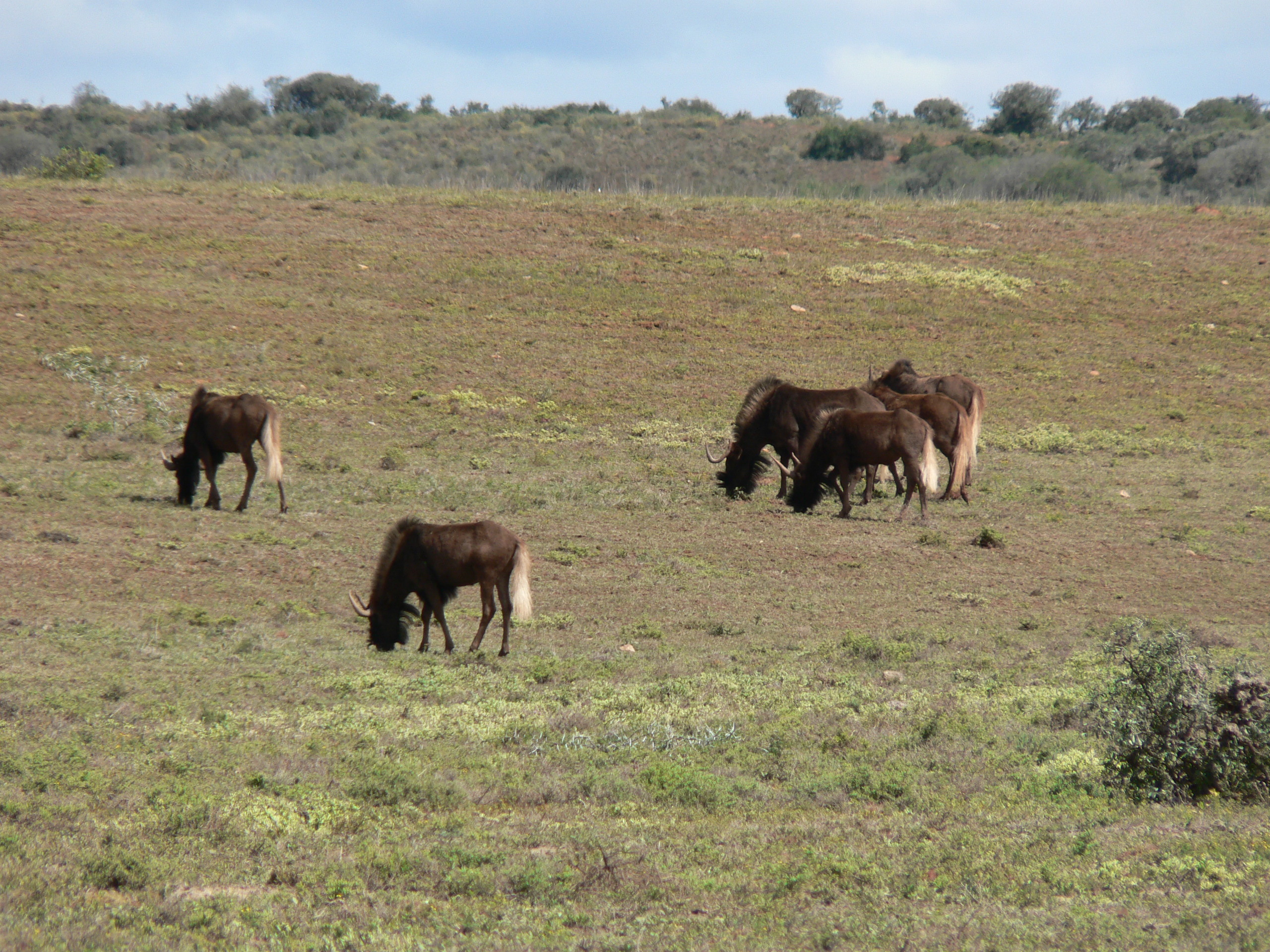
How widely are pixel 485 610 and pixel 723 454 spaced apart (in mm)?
11548

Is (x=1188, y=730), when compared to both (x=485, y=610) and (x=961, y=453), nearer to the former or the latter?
(x=485, y=610)

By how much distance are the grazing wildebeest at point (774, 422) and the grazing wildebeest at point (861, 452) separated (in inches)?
29.6

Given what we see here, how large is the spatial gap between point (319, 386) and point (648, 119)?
56381mm

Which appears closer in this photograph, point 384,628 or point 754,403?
point 384,628

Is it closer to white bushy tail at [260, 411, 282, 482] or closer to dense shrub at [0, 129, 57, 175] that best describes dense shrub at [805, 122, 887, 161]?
dense shrub at [0, 129, 57, 175]

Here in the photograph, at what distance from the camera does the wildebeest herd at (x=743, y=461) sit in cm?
984

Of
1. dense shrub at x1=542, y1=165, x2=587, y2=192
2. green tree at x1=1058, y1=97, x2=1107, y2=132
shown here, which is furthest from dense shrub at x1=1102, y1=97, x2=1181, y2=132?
dense shrub at x1=542, y1=165, x2=587, y2=192

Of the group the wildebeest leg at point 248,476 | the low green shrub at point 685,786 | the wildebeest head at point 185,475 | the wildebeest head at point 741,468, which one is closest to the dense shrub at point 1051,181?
the wildebeest head at point 741,468

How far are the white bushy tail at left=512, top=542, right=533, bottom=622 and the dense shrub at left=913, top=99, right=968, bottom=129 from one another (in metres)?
87.2

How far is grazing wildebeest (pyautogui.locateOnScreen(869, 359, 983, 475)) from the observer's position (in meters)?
18.0

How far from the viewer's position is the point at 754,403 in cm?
1784

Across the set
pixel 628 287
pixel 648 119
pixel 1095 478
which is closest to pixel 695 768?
pixel 1095 478

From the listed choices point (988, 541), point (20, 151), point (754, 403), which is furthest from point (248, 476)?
point (20, 151)

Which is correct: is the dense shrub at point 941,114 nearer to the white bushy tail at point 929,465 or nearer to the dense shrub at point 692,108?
the dense shrub at point 692,108
